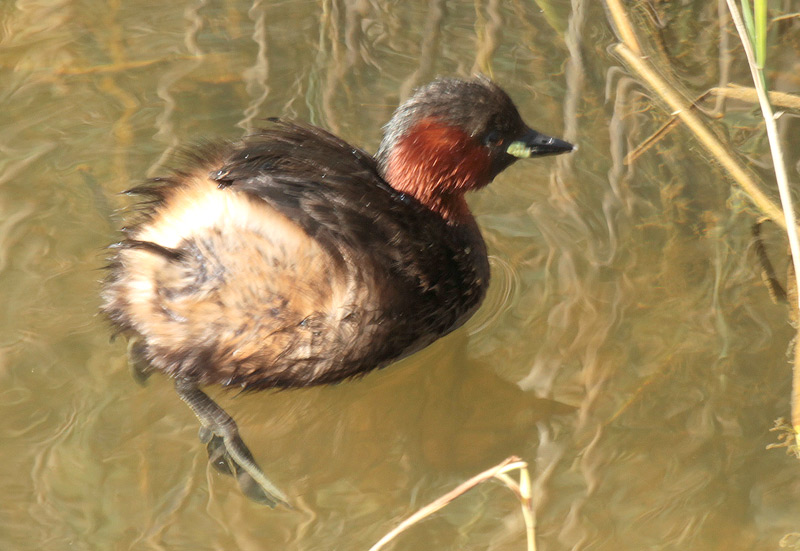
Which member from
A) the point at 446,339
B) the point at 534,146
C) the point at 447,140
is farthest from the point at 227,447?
the point at 534,146

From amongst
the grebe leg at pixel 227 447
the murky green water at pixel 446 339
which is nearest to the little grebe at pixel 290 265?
the grebe leg at pixel 227 447

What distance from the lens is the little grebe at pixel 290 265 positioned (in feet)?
8.84

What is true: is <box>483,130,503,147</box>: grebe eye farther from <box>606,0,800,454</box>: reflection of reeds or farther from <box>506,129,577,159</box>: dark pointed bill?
<box>606,0,800,454</box>: reflection of reeds

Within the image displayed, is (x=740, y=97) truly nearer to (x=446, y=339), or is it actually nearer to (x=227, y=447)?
(x=446, y=339)

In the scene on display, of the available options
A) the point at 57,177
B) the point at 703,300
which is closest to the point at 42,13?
the point at 57,177

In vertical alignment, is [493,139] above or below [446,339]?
above

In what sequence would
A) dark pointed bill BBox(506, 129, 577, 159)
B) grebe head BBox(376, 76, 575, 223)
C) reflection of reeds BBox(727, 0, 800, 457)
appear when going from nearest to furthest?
reflection of reeds BBox(727, 0, 800, 457), grebe head BBox(376, 76, 575, 223), dark pointed bill BBox(506, 129, 577, 159)

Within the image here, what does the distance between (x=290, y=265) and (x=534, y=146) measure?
1169mm

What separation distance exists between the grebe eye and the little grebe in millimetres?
56

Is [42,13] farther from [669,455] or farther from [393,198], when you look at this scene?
[669,455]

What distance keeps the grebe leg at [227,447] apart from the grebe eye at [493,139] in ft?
4.07

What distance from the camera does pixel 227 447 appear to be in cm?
302

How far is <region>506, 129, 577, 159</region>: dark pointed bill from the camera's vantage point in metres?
3.45

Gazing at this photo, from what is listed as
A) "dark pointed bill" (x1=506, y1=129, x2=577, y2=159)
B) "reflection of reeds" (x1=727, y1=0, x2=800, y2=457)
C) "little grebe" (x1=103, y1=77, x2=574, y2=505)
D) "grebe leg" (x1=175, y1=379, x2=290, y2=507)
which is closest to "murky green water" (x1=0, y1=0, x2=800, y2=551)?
"grebe leg" (x1=175, y1=379, x2=290, y2=507)
